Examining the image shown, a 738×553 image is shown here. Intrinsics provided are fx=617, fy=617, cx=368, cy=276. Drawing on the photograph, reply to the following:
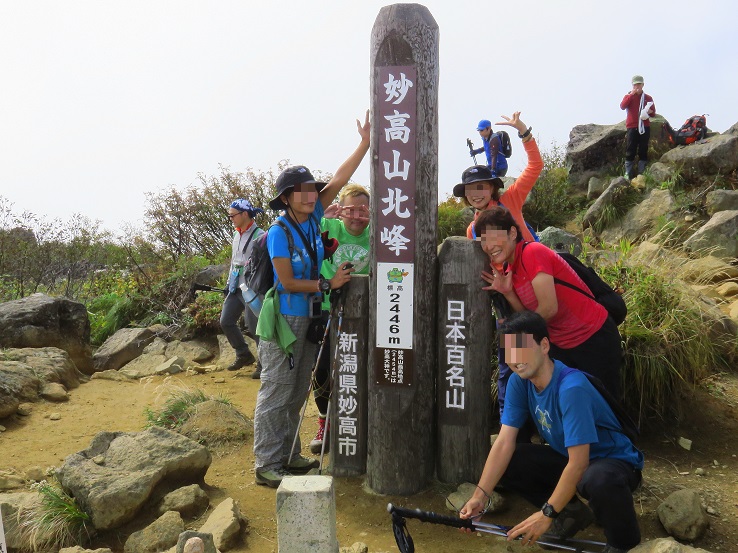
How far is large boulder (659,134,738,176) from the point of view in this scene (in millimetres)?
10695

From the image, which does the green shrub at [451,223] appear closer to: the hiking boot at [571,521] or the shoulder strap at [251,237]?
the shoulder strap at [251,237]

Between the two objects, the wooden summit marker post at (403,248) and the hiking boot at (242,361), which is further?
the hiking boot at (242,361)

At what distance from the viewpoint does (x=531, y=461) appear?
3369mm

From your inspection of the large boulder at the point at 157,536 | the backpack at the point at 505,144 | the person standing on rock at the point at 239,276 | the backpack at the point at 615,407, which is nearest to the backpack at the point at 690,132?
the backpack at the point at 505,144

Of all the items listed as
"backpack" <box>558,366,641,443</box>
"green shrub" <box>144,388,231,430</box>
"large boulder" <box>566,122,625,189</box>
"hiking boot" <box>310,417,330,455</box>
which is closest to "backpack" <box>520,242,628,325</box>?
"backpack" <box>558,366,641,443</box>

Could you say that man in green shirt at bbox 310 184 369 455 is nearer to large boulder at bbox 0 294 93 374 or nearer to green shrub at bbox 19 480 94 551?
green shrub at bbox 19 480 94 551

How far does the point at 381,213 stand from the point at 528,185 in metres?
1.18

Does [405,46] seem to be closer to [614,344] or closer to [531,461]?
[614,344]

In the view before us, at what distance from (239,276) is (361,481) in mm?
3615

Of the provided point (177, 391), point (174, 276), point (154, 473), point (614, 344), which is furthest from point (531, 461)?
point (174, 276)

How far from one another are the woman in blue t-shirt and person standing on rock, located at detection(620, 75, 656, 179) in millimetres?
9349

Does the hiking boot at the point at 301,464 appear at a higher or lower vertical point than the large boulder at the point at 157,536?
higher

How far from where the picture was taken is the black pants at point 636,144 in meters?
12.0

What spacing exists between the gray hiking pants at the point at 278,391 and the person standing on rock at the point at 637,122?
32.2ft
